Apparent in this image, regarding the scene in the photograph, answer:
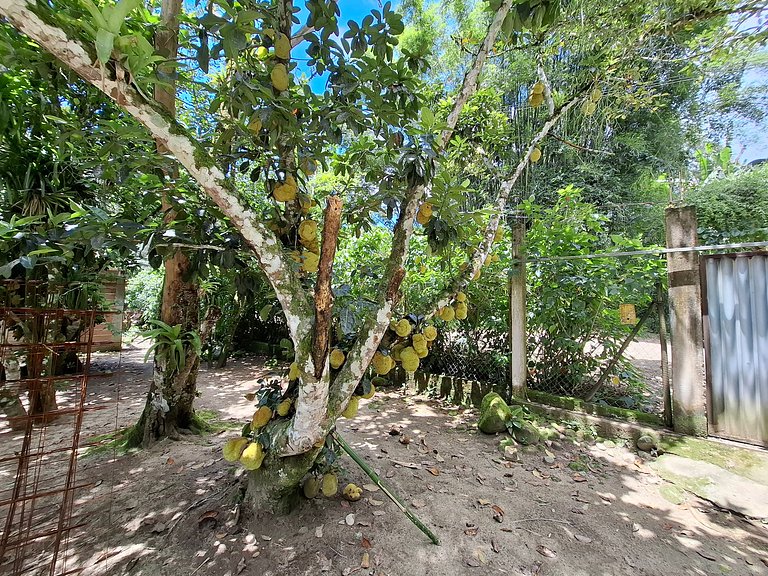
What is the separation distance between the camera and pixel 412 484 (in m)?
2.37

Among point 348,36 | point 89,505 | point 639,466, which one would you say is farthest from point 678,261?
point 89,505

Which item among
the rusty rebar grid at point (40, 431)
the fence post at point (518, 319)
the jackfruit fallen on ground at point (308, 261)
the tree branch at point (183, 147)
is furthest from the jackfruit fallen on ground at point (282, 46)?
the fence post at point (518, 319)

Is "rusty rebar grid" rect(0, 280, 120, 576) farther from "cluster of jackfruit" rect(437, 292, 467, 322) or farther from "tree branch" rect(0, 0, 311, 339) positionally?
"cluster of jackfruit" rect(437, 292, 467, 322)

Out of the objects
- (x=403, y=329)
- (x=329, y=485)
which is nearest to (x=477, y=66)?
(x=403, y=329)

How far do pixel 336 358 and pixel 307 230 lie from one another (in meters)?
0.73

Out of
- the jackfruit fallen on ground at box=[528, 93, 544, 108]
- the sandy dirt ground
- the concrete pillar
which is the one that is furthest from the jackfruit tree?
the concrete pillar

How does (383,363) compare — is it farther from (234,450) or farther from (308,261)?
(234,450)

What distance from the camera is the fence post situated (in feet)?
12.2

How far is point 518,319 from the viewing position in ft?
12.3

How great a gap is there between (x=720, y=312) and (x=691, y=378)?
0.57 metres

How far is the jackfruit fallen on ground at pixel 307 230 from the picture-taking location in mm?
1968

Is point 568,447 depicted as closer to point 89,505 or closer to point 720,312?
point 720,312

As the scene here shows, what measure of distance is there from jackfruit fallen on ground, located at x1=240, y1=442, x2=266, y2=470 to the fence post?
2.86m

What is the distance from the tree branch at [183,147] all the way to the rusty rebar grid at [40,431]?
2.37ft
